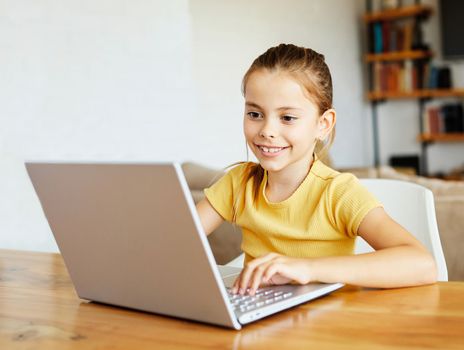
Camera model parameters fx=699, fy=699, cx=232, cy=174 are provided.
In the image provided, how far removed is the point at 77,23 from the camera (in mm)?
2146

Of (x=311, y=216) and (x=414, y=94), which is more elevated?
(x=311, y=216)

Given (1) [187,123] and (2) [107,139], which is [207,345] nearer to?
(2) [107,139]

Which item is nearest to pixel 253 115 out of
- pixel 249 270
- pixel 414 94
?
pixel 249 270

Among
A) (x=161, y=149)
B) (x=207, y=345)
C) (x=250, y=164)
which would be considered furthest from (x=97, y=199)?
(x=161, y=149)

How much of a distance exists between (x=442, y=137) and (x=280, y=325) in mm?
5872

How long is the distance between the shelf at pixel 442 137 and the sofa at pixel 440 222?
3577 millimetres

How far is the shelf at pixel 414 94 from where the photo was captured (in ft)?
20.6

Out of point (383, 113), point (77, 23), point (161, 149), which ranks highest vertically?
point (77, 23)

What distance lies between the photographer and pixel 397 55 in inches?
255

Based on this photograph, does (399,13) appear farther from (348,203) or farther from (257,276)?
(257,276)

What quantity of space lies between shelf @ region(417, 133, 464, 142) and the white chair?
16.3 feet

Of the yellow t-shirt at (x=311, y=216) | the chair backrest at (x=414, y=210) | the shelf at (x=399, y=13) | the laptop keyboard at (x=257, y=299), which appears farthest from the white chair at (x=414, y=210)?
the shelf at (x=399, y=13)

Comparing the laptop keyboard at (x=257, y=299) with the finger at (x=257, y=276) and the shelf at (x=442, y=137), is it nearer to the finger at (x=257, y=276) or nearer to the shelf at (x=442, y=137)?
the finger at (x=257, y=276)

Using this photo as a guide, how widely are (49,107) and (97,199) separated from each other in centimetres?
122
